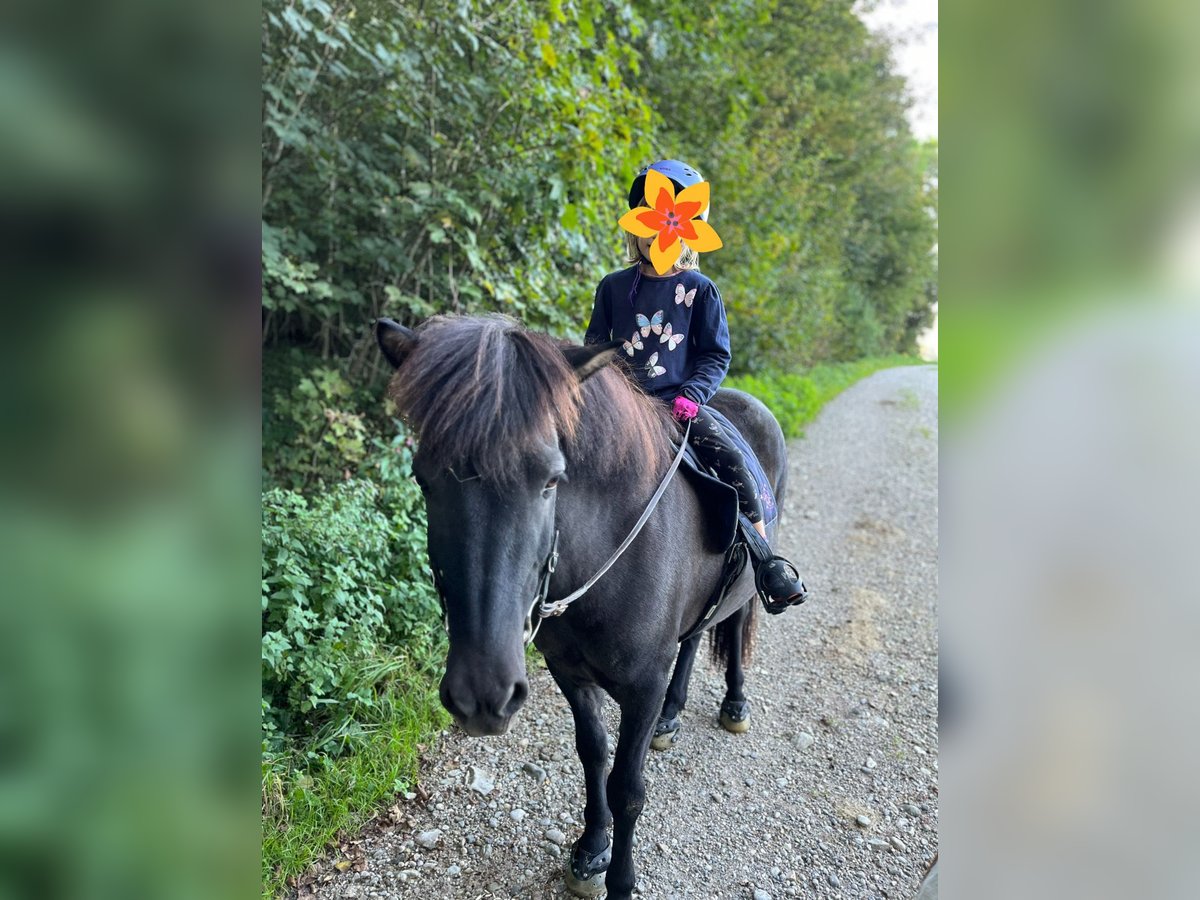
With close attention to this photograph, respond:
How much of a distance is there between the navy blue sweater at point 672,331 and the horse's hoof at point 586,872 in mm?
1907

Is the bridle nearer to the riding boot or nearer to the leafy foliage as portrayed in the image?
the riding boot

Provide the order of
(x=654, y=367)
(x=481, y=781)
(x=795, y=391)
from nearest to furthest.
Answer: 1. (x=654, y=367)
2. (x=481, y=781)
3. (x=795, y=391)

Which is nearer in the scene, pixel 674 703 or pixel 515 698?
pixel 515 698

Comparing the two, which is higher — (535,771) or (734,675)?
(734,675)

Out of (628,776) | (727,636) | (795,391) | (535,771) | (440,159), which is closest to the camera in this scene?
(628,776)

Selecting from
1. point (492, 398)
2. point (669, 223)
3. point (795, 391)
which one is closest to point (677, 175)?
point (669, 223)

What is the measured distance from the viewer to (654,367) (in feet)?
A: 8.92

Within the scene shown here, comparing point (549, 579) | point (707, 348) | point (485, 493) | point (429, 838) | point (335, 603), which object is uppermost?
point (707, 348)

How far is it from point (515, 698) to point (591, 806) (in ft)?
4.40

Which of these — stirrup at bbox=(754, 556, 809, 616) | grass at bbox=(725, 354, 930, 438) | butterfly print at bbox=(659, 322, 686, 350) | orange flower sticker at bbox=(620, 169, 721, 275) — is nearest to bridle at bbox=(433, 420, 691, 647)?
butterfly print at bbox=(659, 322, 686, 350)

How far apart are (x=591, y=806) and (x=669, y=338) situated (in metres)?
1.96

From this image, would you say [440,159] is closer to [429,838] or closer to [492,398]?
[492,398]
